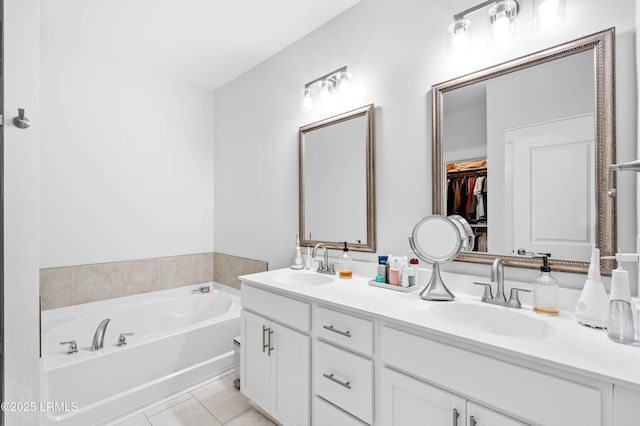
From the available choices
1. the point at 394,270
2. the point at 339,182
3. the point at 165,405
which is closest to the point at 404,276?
the point at 394,270

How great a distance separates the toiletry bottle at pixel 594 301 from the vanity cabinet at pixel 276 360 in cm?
105

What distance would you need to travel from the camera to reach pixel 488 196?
140cm

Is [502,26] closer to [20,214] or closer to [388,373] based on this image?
[388,373]

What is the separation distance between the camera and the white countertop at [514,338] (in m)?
0.76

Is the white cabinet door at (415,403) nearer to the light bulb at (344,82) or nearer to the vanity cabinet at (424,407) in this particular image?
the vanity cabinet at (424,407)

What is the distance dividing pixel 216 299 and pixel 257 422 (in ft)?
4.39

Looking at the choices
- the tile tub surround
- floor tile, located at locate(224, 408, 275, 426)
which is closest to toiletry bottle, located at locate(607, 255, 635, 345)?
floor tile, located at locate(224, 408, 275, 426)

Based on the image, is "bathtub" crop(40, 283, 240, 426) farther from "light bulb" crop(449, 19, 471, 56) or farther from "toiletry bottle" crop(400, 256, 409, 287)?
"light bulb" crop(449, 19, 471, 56)

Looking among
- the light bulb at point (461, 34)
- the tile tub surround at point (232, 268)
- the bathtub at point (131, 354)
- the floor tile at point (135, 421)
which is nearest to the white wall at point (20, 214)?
the bathtub at point (131, 354)

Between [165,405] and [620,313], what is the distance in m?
2.35

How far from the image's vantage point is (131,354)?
75.2 inches

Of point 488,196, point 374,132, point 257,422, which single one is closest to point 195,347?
point 257,422

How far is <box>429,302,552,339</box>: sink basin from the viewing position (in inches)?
43.8

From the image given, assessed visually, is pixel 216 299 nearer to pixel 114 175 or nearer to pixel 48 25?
pixel 114 175
